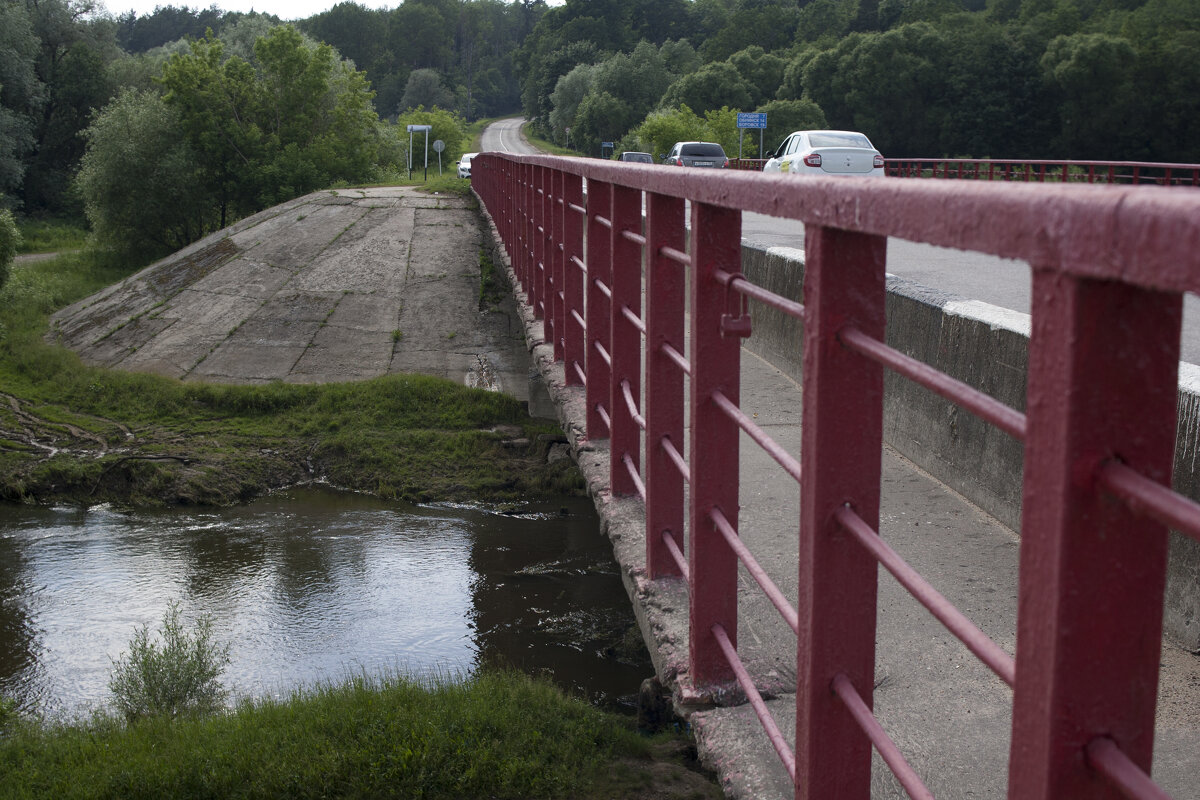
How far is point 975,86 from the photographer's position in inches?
2133

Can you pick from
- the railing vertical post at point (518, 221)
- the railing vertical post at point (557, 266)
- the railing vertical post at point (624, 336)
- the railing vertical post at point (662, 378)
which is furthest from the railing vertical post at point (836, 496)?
the railing vertical post at point (518, 221)

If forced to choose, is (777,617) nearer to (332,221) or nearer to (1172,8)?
(332,221)

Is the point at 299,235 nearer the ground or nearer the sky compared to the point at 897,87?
nearer the ground

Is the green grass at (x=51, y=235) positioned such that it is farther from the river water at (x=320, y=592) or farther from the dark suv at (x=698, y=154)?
the river water at (x=320, y=592)

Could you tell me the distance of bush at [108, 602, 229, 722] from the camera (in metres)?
7.21

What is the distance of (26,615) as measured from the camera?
31.2 feet

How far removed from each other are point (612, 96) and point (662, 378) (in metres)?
70.3

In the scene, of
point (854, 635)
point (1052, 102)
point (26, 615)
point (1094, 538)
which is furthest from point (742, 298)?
point (1052, 102)

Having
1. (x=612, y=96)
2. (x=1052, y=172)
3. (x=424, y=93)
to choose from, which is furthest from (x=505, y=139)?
(x=1052, y=172)

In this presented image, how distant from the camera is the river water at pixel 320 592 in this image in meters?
8.28

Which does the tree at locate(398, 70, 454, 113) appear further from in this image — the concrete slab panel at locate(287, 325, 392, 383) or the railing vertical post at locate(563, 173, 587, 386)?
the railing vertical post at locate(563, 173, 587, 386)

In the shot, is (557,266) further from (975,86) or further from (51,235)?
(975,86)

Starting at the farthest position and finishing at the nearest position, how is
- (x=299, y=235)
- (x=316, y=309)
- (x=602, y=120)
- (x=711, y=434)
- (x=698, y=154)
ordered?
(x=602, y=120)
(x=698, y=154)
(x=299, y=235)
(x=316, y=309)
(x=711, y=434)

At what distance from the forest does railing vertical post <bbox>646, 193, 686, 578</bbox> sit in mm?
29632
